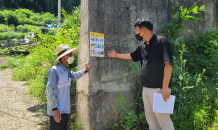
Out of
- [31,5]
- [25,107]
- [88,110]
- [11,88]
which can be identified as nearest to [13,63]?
[11,88]

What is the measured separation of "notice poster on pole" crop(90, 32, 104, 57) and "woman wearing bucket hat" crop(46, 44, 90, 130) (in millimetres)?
467

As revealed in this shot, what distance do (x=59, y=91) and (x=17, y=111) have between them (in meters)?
2.84

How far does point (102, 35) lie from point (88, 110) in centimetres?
133

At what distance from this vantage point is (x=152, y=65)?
90.4 inches

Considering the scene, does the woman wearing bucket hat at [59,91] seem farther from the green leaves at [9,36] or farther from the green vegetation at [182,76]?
the green leaves at [9,36]

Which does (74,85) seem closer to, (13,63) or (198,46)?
(198,46)

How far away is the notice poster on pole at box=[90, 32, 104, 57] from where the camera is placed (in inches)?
109

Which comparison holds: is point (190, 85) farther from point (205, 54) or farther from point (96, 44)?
point (96, 44)

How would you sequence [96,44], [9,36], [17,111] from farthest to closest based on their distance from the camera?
[9,36], [17,111], [96,44]

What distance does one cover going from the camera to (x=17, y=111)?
171 inches

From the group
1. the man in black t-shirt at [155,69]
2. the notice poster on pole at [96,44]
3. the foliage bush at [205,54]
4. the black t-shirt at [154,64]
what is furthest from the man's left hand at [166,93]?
the foliage bush at [205,54]

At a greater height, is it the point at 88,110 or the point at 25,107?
the point at 88,110

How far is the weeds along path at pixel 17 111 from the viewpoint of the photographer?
11.6ft

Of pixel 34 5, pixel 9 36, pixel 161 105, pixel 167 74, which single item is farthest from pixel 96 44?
pixel 34 5
